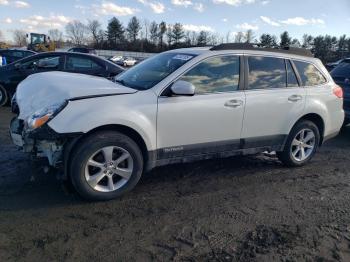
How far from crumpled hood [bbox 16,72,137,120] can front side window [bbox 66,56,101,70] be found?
4.61 meters

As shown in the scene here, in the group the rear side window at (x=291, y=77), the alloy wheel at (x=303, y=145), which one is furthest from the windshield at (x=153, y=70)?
the alloy wheel at (x=303, y=145)

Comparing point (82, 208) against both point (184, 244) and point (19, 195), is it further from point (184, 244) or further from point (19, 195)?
point (184, 244)

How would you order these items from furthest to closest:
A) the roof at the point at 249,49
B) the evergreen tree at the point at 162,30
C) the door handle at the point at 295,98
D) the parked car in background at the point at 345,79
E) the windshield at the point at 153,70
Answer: the evergreen tree at the point at 162,30, the parked car in background at the point at 345,79, the door handle at the point at 295,98, the roof at the point at 249,49, the windshield at the point at 153,70

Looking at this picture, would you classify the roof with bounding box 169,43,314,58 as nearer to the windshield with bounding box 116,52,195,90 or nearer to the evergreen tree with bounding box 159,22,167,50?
the windshield with bounding box 116,52,195,90

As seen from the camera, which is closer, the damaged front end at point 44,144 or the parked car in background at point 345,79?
the damaged front end at point 44,144

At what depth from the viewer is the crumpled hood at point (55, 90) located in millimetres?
3932

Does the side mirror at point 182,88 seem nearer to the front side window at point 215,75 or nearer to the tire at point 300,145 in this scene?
the front side window at point 215,75

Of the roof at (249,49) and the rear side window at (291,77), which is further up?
the roof at (249,49)

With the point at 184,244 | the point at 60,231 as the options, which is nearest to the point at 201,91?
the point at 184,244

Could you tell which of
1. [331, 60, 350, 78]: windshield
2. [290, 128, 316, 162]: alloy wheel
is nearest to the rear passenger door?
[290, 128, 316, 162]: alloy wheel

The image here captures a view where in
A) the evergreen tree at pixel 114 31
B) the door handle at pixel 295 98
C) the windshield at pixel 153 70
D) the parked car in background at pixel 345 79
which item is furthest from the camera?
the evergreen tree at pixel 114 31

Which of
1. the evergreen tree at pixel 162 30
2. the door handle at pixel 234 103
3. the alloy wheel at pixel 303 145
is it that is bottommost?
the alloy wheel at pixel 303 145

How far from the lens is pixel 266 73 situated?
16.7 feet

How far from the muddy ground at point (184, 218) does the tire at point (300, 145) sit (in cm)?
31
